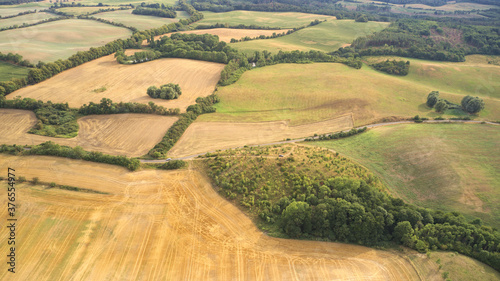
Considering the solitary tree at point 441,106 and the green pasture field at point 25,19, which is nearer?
the solitary tree at point 441,106

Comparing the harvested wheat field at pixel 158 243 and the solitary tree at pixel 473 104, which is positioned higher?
the solitary tree at pixel 473 104

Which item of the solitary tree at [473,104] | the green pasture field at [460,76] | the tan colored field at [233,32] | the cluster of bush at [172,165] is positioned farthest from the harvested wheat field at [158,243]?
the tan colored field at [233,32]

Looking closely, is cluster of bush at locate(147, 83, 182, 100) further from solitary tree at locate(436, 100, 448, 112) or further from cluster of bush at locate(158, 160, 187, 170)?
solitary tree at locate(436, 100, 448, 112)

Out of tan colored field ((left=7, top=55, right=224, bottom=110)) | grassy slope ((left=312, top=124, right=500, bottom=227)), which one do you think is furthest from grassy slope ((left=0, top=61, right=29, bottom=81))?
grassy slope ((left=312, top=124, right=500, bottom=227))

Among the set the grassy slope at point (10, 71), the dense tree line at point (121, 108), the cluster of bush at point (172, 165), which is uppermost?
Answer: the grassy slope at point (10, 71)

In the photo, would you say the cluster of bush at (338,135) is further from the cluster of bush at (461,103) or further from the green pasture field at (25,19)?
the green pasture field at (25,19)

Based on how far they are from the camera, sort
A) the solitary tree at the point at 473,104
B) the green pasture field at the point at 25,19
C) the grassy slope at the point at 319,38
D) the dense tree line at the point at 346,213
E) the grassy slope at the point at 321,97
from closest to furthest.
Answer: the dense tree line at the point at 346,213 → the solitary tree at the point at 473,104 → the grassy slope at the point at 321,97 → the grassy slope at the point at 319,38 → the green pasture field at the point at 25,19

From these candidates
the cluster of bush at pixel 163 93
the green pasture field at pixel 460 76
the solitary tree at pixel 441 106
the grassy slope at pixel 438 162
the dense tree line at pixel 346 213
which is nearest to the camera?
the dense tree line at pixel 346 213
